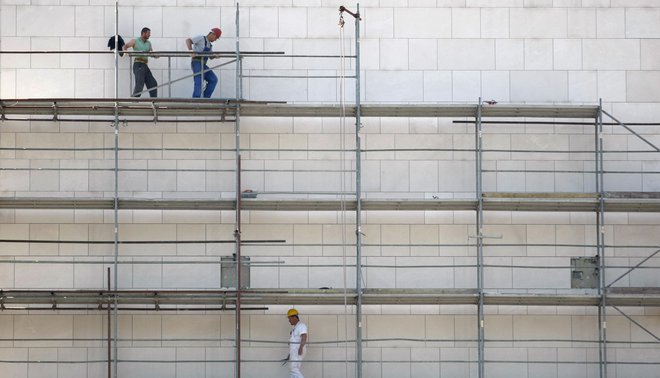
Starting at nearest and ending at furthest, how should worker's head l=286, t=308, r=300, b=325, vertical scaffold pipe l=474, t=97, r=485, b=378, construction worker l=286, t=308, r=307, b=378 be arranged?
construction worker l=286, t=308, r=307, b=378 < worker's head l=286, t=308, r=300, b=325 < vertical scaffold pipe l=474, t=97, r=485, b=378

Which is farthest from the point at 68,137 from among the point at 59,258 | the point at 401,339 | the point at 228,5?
the point at 401,339

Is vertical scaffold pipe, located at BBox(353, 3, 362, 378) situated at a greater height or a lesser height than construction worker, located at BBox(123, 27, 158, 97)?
lesser

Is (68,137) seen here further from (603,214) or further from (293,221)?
(603,214)

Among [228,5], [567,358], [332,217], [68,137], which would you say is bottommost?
[567,358]

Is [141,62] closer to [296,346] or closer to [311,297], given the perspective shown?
[311,297]

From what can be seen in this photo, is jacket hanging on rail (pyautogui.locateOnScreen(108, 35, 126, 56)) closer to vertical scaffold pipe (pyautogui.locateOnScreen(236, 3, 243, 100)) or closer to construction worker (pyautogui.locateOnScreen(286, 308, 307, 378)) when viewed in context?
vertical scaffold pipe (pyautogui.locateOnScreen(236, 3, 243, 100))

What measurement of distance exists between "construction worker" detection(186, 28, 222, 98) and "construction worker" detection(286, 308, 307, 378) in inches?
122

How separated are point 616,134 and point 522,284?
7.75 ft

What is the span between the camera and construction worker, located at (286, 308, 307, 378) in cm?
1352

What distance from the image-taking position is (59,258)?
14.0 meters

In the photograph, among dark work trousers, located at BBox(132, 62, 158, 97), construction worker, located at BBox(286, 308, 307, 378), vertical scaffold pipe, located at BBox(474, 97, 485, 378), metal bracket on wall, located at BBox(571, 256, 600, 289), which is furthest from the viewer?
metal bracket on wall, located at BBox(571, 256, 600, 289)

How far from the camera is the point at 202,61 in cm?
1376

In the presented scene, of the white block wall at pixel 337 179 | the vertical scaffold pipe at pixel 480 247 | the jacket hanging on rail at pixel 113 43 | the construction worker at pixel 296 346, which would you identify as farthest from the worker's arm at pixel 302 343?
the jacket hanging on rail at pixel 113 43

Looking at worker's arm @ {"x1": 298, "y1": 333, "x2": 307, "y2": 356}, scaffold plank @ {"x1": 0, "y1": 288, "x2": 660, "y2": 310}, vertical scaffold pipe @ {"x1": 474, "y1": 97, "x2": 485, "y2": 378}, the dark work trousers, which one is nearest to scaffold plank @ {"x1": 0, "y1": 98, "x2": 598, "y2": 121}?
the dark work trousers
